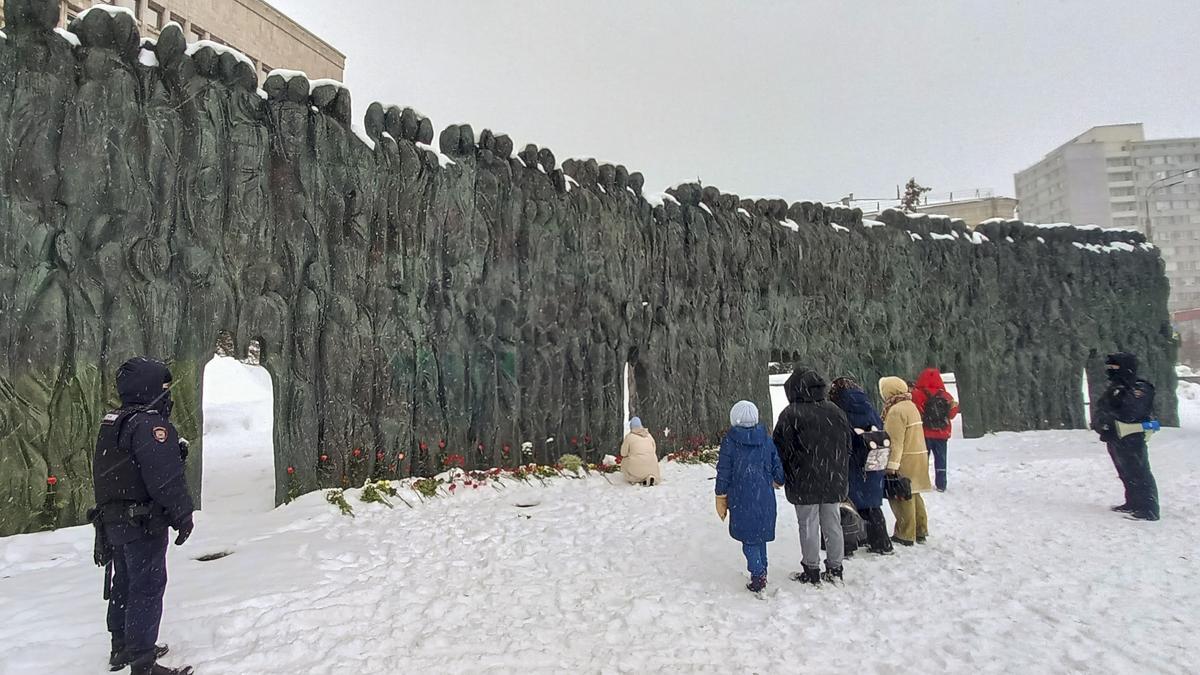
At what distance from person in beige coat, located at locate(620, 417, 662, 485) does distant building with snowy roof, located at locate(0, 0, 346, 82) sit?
22.2 meters

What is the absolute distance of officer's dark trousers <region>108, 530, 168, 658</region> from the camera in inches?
123

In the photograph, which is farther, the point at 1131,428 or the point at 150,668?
the point at 1131,428

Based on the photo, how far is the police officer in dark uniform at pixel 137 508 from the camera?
3070 millimetres

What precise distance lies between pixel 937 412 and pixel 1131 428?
1.89 metres

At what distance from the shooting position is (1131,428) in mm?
6469

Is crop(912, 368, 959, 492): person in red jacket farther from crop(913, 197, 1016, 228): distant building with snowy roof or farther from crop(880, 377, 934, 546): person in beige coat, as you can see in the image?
crop(913, 197, 1016, 228): distant building with snowy roof

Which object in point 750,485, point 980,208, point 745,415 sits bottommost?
point 750,485

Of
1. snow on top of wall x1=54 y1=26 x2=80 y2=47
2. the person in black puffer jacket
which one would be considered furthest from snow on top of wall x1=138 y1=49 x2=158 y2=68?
the person in black puffer jacket

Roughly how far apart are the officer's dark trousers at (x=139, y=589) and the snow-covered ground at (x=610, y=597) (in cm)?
35

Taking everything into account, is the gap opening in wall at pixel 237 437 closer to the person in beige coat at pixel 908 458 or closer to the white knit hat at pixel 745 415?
the white knit hat at pixel 745 415

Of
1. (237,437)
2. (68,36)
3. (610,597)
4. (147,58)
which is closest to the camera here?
(610,597)

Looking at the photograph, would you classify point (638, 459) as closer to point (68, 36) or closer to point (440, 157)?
point (440, 157)

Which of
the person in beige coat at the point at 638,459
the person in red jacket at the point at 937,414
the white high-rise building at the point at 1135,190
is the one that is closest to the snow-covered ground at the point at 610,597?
the person in red jacket at the point at 937,414

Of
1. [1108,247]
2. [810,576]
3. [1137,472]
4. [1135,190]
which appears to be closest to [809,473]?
[810,576]
